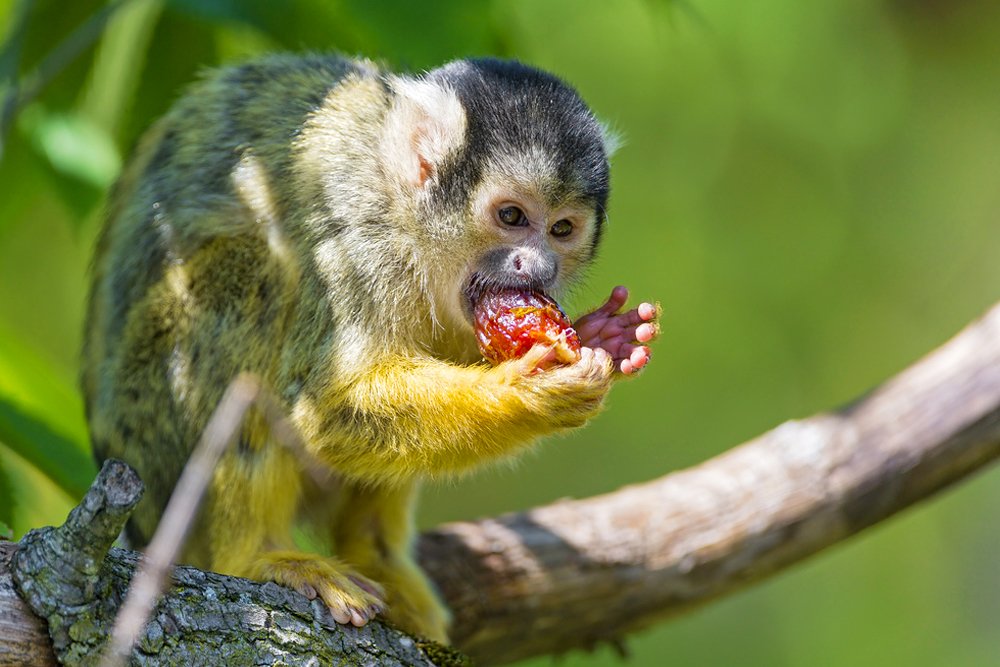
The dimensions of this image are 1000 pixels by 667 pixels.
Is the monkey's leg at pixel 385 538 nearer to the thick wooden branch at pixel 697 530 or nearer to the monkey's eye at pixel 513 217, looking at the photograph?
the thick wooden branch at pixel 697 530

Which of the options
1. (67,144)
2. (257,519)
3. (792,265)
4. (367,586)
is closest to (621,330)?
(367,586)

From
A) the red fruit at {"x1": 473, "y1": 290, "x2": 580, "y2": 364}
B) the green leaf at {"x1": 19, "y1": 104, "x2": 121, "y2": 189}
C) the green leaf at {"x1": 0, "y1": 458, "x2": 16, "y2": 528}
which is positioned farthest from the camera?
the green leaf at {"x1": 19, "y1": 104, "x2": 121, "y2": 189}

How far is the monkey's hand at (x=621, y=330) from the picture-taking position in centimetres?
359

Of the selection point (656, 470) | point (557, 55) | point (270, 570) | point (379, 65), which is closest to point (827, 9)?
point (557, 55)

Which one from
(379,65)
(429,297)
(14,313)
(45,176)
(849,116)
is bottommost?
(429,297)

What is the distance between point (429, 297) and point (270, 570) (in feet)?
3.86

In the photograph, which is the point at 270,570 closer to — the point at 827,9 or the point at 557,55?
the point at 557,55

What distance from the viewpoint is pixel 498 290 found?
404cm

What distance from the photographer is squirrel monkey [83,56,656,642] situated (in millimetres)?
3869

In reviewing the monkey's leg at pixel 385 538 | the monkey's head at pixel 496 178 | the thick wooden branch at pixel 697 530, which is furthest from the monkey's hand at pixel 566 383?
the thick wooden branch at pixel 697 530

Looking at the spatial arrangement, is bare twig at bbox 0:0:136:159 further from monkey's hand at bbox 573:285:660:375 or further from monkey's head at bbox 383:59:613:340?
monkey's hand at bbox 573:285:660:375

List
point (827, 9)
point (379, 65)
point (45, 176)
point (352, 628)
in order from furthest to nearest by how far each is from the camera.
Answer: point (827, 9) → point (379, 65) → point (45, 176) → point (352, 628)

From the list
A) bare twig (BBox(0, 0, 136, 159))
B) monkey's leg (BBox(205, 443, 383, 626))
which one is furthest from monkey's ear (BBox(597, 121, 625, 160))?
bare twig (BBox(0, 0, 136, 159))

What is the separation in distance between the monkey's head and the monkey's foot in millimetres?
1051
